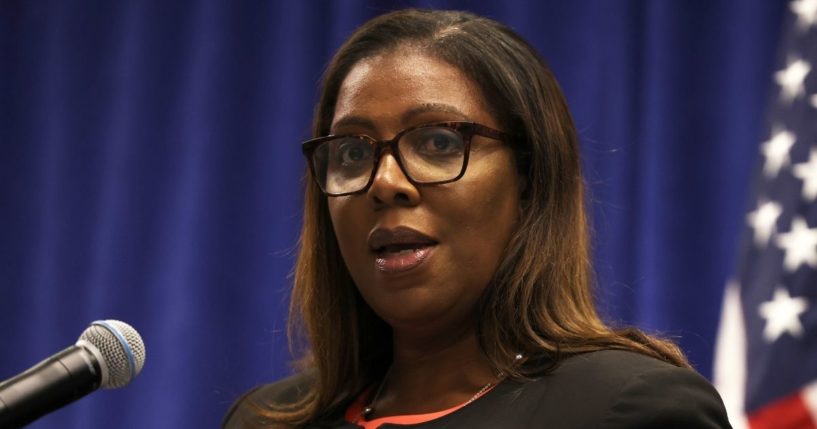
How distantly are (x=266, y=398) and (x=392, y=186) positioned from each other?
0.57 m

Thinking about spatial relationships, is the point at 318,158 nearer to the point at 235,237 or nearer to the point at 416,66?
the point at 416,66

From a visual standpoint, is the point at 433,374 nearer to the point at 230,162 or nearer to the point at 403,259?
the point at 403,259

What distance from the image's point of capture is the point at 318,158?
1755 mm

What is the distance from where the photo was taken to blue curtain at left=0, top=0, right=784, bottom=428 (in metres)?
2.76

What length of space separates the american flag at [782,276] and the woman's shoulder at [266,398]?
3.43 ft

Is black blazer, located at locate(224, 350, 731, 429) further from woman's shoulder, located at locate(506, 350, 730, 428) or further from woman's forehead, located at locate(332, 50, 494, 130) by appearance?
woman's forehead, located at locate(332, 50, 494, 130)

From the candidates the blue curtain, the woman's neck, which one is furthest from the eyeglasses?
the blue curtain

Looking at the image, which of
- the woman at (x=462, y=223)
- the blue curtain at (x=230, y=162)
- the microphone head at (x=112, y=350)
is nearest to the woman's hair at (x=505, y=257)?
the woman at (x=462, y=223)

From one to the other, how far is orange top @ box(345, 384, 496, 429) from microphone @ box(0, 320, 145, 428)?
1.56ft

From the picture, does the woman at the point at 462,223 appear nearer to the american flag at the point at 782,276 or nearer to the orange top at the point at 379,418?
the orange top at the point at 379,418

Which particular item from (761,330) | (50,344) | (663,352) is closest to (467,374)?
(663,352)

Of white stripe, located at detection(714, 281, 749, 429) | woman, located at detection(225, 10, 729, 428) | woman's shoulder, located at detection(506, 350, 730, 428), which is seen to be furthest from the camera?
Answer: white stripe, located at detection(714, 281, 749, 429)

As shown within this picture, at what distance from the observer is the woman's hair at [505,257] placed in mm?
1539

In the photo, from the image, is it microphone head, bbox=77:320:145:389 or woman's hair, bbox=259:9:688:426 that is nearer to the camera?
microphone head, bbox=77:320:145:389
